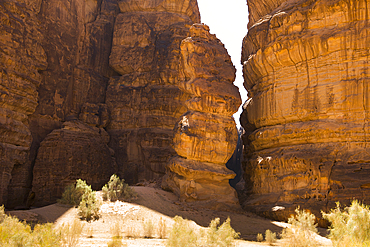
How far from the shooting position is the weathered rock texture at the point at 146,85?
27344 millimetres

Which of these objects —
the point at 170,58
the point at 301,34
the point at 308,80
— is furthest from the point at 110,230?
the point at 170,58

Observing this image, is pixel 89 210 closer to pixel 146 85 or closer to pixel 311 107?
pixel 311 107

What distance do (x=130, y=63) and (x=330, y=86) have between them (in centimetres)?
1763

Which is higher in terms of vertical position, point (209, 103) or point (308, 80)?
point (308, 80)

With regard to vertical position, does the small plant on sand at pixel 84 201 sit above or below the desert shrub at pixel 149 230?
above

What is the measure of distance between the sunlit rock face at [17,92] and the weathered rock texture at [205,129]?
9.69 m

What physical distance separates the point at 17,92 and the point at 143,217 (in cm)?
1283


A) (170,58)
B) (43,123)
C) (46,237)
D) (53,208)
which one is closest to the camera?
(46,237)

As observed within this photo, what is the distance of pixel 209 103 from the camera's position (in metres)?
20.3

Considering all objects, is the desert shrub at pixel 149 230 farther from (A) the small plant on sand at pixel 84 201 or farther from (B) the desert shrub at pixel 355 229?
(B) the desert shrub at pixel 355 229

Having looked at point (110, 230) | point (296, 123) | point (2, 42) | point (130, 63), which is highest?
point (130, 63)

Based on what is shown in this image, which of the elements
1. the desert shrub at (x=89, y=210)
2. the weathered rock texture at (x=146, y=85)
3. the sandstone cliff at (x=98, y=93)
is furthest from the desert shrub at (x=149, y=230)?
the weathered rock texture at (x=146, y=85)

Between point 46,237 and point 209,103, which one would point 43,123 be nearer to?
point 209,103

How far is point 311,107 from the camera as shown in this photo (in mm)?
18938
